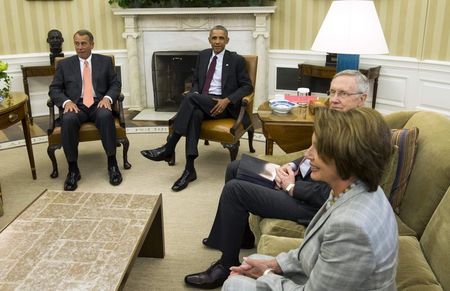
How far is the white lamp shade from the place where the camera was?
2533mm

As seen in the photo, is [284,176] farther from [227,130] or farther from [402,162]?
[227,130]

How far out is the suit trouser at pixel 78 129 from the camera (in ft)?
11.5

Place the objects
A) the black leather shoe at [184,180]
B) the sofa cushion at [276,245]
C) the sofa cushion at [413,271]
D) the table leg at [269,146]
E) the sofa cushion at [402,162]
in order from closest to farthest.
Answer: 1. the sofa cushion at [413,271]
2. the sofa cushion at [276,245]
3. the sofa cushion at [402,162]
4. the table leg at [269,146]
5. the black leather shoe at [184,180]

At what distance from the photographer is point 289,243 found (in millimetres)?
1818

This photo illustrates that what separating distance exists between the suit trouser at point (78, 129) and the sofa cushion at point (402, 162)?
2.33 m

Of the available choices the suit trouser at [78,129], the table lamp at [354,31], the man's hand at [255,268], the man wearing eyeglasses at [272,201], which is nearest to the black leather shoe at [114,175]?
the suit trouser at [78,129]

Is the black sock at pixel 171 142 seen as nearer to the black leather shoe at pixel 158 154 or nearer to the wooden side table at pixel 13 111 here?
the black leather shoe at pixel 158 154

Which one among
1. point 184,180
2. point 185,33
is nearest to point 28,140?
point 184,180

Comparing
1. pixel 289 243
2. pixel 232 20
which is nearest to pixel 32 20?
pixel 232 20

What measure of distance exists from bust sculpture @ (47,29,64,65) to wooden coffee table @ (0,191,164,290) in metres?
3.22

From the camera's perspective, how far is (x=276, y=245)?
1809 millimetres

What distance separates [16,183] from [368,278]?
3.26m

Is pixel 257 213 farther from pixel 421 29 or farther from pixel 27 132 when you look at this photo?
pixel 421 29

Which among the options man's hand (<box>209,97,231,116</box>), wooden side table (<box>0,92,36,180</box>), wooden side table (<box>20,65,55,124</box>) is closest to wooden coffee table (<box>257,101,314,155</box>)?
man's hand (<box>209,97,231,116</box>)
